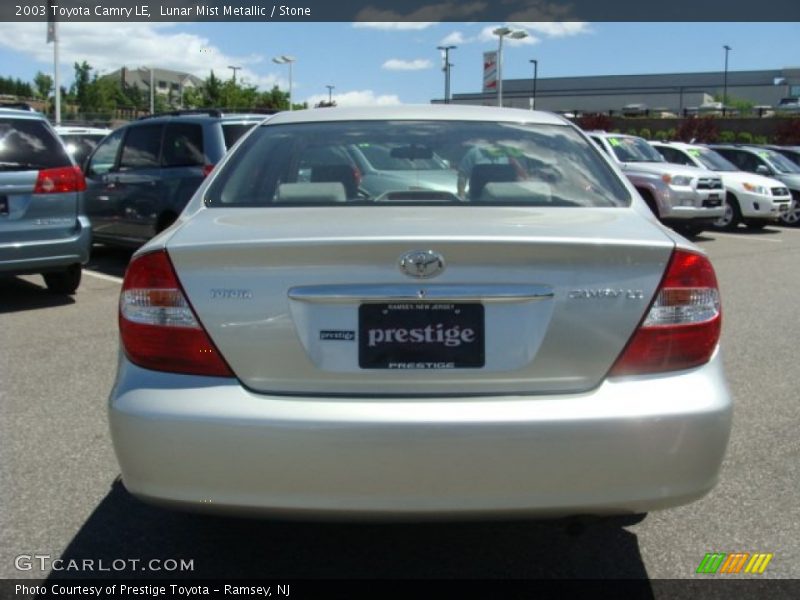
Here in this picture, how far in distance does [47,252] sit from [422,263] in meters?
6.09

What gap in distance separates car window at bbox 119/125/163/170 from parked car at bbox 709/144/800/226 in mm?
13289

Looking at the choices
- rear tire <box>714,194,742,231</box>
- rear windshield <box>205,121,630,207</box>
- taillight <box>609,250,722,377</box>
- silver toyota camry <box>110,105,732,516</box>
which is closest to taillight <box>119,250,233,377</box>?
silver toyota camry <box>110,105,732,516</box>

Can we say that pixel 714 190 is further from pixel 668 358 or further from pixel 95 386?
pixel 668 358

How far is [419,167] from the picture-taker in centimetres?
396

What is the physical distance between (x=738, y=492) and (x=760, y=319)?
178 inches

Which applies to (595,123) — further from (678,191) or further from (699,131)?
(678,191)

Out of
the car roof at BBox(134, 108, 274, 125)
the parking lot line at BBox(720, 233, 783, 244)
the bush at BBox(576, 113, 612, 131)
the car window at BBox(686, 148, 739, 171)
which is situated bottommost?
the parking lot line at BBox(720, 233, 783, 244)

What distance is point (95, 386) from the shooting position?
534cm

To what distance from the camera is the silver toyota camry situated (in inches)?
97.4

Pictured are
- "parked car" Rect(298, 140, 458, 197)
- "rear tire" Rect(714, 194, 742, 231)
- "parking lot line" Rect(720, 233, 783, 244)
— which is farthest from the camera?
"rear tire" Rect(714, 194, 742, 231)

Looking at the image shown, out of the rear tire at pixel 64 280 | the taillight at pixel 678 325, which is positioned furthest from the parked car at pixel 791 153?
the taillight at pixel 678 325

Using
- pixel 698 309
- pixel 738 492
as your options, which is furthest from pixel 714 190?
pixel 698 309

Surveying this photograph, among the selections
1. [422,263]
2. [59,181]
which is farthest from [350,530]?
[59,181]

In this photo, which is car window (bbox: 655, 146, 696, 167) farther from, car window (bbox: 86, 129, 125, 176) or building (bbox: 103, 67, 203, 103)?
building (bbox: 103, 67, 203, 103)
